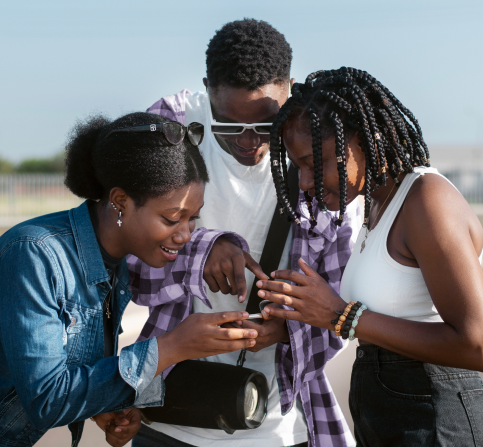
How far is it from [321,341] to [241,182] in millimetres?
888

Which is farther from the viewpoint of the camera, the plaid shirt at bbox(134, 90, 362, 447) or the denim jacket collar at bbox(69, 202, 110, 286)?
the plaid shirt at bbox(134, 90, 362, 447)

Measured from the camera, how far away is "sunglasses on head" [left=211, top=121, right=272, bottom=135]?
8.48 feet

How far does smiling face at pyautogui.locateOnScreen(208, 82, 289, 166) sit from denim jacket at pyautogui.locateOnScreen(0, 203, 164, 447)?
831 mm

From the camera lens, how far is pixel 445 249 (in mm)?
1746

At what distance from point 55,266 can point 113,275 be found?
0.47m

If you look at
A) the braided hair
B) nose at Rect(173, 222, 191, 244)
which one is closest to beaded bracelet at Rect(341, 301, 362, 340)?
the braided hair

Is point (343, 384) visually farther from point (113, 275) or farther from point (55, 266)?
point (55, 266)

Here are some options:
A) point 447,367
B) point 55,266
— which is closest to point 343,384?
point 447,367

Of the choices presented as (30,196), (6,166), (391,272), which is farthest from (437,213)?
(6,166)

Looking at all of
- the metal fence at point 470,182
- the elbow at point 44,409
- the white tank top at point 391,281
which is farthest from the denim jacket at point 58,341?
the metal fence at point 470,182

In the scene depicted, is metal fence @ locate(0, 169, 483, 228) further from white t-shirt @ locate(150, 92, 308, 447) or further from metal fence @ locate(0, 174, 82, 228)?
white t-shirt @ locate(150, 92, 308, 447)

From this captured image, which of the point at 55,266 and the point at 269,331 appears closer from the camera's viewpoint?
the point at 55,266

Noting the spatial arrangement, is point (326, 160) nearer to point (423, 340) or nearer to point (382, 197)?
point (382, 197)

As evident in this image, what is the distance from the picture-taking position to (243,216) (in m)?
2.74
